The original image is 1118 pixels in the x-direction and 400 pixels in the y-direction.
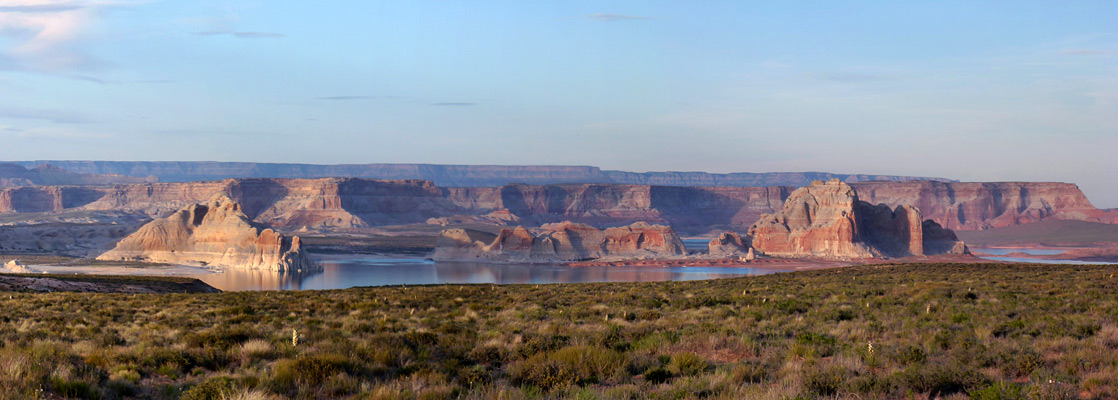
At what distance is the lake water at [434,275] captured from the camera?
250 feet

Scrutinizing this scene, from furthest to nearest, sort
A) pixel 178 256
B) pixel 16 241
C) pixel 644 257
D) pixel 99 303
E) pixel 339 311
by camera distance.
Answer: pixel 644 257 < pixel 16 241 < pixel 178 256 < pixel 99 303 < pixel 339 311

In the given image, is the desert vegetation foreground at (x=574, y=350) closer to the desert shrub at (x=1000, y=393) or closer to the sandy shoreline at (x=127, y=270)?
the desert shrub at (x=1000, y=393)

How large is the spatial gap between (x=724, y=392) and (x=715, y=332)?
5.65 meters

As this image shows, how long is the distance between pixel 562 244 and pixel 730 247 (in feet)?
91.8

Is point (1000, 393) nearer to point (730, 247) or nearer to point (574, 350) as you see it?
point (574, 350)

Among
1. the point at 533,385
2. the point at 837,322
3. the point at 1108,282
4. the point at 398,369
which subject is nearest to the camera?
the point at 533,385

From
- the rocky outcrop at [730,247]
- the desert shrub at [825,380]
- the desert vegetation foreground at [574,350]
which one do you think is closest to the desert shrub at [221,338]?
the desert vegetation foreground at [574,350]

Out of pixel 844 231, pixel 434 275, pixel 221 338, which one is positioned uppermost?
pixel 221 338

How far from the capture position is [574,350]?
10.7m

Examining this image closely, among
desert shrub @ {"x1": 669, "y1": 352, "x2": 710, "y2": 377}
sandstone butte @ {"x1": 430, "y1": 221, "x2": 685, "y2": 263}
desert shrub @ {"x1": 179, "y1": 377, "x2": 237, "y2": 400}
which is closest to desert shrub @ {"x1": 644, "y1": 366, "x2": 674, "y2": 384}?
desert shrub @ {"x1": 669, "y1": 352, "x2": 710, "y2": 377}

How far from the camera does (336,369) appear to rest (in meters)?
9.55

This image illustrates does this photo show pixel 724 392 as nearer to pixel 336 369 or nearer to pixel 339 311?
pixel 336 369

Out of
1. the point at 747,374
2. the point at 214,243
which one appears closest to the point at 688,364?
the point at 747,374

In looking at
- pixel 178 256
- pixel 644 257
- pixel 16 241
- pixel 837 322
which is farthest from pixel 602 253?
pixel 837 322
